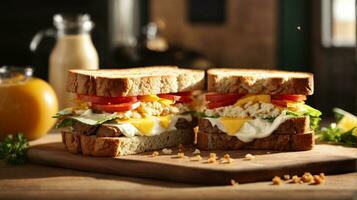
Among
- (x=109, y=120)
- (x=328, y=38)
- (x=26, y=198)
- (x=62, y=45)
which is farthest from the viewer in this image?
(x=328, y=38)

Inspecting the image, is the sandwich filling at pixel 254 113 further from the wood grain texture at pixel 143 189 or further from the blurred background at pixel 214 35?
the blurred background at pixel 214 35

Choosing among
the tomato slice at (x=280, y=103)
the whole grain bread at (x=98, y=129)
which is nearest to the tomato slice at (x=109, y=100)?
the whole grain bread at (x=98, y=129)

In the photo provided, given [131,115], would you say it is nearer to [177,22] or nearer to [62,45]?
[62,45]

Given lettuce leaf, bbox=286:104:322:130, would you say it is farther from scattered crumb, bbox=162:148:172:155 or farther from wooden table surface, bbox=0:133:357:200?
scattered crumb, bbox=162:148:172:155

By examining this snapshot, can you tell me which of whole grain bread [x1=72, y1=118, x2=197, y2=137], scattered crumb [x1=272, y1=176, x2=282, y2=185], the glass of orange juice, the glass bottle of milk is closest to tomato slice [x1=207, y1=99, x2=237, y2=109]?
whole grain bread [x1=72, y1=118, x2=197, y2=137]

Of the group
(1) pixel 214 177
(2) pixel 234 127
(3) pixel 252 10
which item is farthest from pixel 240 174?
(3) pixel 252 10

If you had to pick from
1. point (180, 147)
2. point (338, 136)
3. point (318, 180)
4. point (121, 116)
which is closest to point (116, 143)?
point (121, 116)
